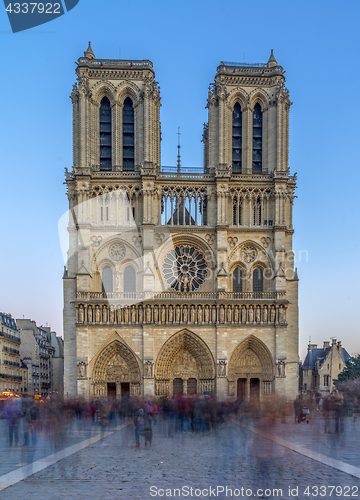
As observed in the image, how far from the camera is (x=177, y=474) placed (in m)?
12.2

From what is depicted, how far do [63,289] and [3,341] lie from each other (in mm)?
14007

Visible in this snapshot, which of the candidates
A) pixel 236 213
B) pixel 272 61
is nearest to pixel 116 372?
pixel 236 213

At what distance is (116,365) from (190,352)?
4.80 meters

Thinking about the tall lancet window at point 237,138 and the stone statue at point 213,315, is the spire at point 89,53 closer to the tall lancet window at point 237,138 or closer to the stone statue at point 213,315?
the tall lancet window at point 237,138

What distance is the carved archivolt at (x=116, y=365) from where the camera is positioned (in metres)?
36.0

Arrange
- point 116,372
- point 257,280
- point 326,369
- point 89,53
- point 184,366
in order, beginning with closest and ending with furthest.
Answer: point 116,372 → point 184,366 → point 257,280 → point 89,53 → point 326,369

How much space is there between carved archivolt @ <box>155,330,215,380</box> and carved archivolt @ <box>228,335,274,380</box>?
1.45m

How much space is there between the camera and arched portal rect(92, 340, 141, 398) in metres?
35.9

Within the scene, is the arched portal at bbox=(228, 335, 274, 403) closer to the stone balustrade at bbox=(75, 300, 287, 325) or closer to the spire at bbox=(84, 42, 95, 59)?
the stone balustrade at bbox=(75, 300, 287, 325)

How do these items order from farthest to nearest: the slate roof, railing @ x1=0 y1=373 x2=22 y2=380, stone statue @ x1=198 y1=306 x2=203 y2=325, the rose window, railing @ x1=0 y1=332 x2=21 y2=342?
the slate roof → railing @ x1=0 y1=332 x2=21 y2=342 → railing @ x1=0 y1=373 x2=22 y2=380 → the rose window → stone statue @ x1=198 y1=306 x2=203 y2=325

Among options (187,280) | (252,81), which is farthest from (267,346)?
(252,81)

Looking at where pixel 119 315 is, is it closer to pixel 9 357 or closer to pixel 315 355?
pixel 9 357

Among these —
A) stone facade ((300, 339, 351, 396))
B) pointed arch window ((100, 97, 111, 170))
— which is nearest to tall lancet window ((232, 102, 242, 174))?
pointed arch window ((100, 97, 111, 170))

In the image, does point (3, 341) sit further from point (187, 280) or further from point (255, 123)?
point (255, 123)
